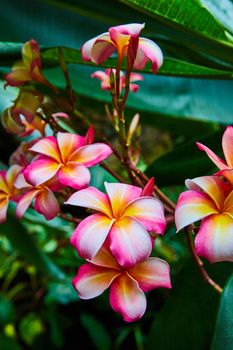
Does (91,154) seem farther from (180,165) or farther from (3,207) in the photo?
(180,165)

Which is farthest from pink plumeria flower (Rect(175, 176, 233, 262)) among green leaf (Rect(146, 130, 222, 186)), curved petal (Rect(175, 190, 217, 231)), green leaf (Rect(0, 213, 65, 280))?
green leaf (Rect(0, 213, 65, 280))

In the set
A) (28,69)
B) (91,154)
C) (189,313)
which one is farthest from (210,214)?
(189,313)

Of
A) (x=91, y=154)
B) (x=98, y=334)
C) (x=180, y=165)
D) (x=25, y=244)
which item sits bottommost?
(x=98, y=334)

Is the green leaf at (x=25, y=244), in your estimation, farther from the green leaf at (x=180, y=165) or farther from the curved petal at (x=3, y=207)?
the curved petal at (x=3, y=207)

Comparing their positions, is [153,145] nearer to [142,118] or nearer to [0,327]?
[0,327]

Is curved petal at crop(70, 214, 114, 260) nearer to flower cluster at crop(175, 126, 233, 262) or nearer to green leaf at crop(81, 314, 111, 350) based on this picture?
flower cluster at crop(175, 126, 233, 262)

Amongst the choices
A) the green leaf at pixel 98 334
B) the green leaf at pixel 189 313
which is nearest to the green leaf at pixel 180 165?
the green leaf at pixel 189 313
